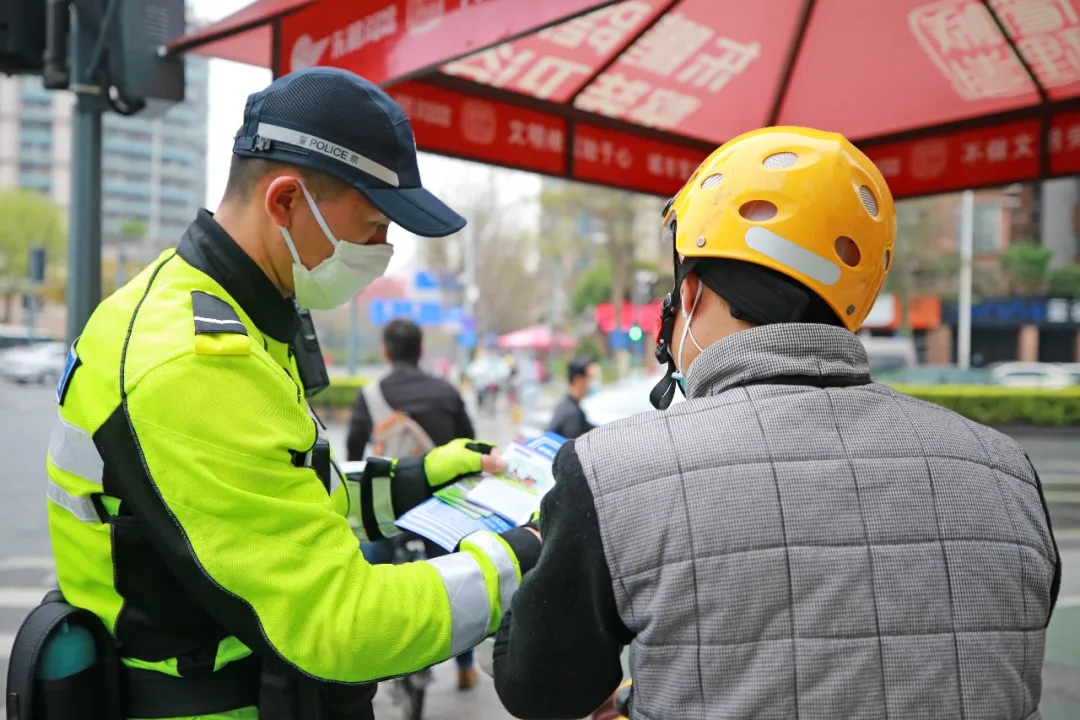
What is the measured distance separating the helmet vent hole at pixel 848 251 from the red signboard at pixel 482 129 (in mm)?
2975

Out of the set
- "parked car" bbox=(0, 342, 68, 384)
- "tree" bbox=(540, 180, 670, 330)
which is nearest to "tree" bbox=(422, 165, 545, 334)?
"tree" bbox=(540, 180, 670, 330)

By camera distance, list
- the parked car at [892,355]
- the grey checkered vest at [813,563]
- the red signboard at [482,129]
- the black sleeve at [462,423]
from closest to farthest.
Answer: the grey checkered vest at [813,563] < the red signboard at [482,129] < the black sleeve at [462,423] < the parked car at [892,355]

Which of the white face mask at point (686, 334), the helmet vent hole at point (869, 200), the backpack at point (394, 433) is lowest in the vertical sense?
the backpack at point (394, 433)

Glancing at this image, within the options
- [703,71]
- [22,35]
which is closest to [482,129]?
[703,71]

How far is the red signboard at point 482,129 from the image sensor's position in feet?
13.3

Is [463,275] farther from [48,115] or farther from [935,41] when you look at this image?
[48,115]

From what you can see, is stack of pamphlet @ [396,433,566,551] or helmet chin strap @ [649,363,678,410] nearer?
helmet chin strap @ [649,363,678,410]

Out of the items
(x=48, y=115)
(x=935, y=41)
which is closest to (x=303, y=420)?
(x=935, y=41)

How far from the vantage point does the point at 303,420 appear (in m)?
1.47

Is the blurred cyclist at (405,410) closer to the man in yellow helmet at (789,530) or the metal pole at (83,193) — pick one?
the metal pole at (83,193)

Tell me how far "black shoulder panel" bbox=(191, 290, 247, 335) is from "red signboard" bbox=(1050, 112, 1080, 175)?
4.23m

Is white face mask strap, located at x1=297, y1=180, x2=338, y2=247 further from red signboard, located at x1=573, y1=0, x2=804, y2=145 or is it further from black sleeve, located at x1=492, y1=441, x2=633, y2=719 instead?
red signboard, located at x1=573, y1=0, x2=804, y2=145

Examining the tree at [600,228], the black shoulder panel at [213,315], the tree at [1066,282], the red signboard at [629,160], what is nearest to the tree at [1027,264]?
the tree at [1066,282]

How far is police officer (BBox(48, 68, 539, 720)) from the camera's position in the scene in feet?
4.39
